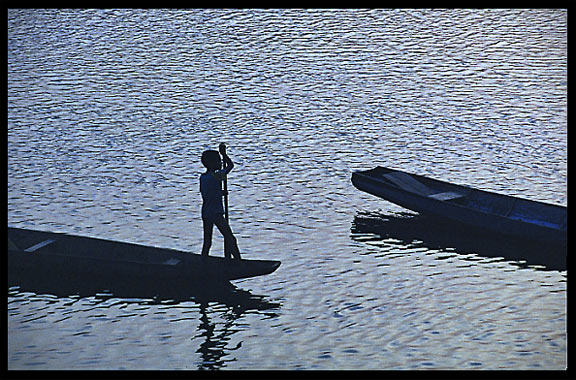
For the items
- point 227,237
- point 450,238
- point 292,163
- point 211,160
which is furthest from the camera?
point 292,163

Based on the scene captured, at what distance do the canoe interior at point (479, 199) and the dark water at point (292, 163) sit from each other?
0.70 metres

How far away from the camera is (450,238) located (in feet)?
76.4

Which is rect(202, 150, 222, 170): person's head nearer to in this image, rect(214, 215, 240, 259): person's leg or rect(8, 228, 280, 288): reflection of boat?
rect(214, 215, 240, 259): person's leg

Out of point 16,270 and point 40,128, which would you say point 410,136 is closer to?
point 40,128

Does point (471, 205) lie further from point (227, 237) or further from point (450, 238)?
point (227, 237)

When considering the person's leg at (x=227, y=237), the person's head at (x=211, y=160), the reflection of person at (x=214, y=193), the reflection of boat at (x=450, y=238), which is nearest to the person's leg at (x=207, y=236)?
the reflection of person at (x=214, y=193)

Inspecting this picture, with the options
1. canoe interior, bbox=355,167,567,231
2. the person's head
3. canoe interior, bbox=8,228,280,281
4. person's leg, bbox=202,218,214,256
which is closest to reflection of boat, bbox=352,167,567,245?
canoe interior, bbox=355,167,567,231

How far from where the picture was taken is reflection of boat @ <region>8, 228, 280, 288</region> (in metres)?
19.5

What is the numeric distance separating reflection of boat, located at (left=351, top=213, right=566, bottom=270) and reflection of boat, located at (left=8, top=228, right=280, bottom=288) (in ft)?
14.8

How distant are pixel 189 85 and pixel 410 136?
1033cm

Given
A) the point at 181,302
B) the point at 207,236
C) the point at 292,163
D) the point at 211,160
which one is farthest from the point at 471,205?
the point at 181,302

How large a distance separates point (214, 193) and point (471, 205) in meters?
A: 7.01

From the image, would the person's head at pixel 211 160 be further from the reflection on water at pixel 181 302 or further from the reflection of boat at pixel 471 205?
the reflection of boat at pixel 471 205
